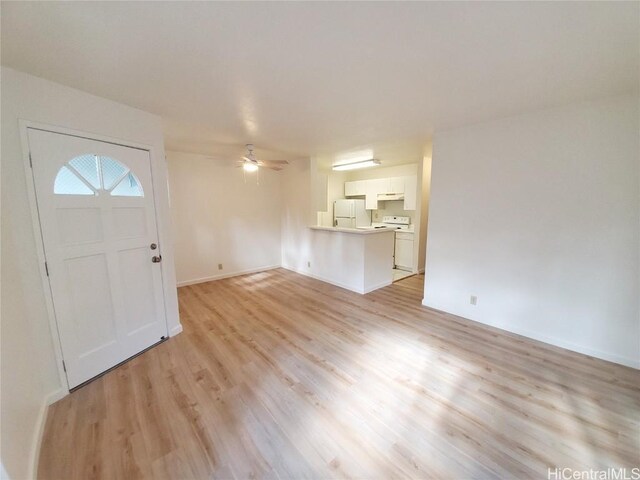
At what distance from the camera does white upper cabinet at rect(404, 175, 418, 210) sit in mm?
5086

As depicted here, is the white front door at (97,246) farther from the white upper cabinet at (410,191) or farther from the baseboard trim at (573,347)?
the white upper cabinet at (410,191)

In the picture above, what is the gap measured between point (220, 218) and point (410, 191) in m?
4.06

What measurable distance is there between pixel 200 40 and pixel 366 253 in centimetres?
333

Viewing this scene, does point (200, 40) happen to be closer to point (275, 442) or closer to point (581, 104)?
point (275, 442)

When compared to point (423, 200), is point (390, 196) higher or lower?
higher

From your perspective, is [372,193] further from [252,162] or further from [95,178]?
[95,178]

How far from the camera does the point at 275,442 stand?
1489 mm

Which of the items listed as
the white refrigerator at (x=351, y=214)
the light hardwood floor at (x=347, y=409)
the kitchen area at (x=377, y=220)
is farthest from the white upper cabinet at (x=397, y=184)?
the light hardwood floor at (x=347, y=409)

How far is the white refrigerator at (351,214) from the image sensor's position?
20.4ft

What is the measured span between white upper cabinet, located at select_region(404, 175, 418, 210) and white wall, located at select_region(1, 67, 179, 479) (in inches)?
191

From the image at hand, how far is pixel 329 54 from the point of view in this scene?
1.54 meters

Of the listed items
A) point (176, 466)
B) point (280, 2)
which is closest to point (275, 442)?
point (176, 466)

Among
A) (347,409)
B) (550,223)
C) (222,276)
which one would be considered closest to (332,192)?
(222,276)

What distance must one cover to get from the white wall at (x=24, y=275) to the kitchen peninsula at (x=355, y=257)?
3296mm
